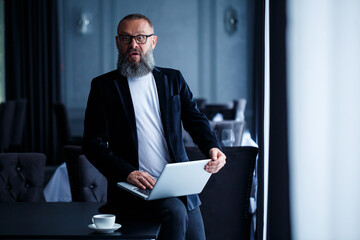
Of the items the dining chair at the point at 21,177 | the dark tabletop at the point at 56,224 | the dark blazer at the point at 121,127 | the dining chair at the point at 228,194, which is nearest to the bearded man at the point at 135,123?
the dark blazer at the point at 121,127

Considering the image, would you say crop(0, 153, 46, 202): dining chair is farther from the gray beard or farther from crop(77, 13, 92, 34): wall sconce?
crop(77, 13, 92, 34): wall sconce

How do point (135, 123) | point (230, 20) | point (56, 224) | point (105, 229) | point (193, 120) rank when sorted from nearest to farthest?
point (105, 229) < point (56, 224) < point (135, 123) < point (193, 120) < point (230, 20)

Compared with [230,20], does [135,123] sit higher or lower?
lower

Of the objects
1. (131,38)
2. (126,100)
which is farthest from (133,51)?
(126,100)

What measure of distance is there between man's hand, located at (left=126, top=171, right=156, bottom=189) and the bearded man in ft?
0.13

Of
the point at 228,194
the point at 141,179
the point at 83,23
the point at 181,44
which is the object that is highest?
the point at 83,23

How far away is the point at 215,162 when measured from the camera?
158cm

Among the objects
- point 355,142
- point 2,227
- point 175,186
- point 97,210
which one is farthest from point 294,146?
point 2,227

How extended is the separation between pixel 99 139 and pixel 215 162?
0.42 meters

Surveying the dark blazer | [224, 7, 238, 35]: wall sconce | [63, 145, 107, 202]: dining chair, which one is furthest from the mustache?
[224, 7, 238, 35]: wall sconce

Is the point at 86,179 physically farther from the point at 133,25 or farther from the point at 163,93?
the point at 133,25

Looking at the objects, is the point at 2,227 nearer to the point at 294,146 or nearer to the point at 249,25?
the point at 294,146

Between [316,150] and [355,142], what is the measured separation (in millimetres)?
211

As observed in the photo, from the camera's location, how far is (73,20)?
27.6 ft
